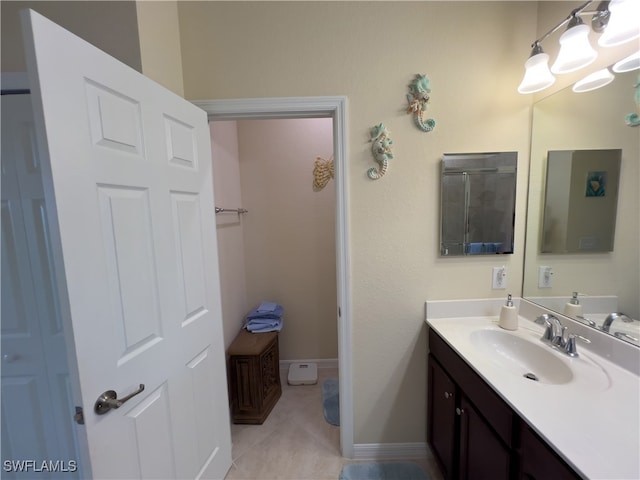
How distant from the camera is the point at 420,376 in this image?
4.87ft

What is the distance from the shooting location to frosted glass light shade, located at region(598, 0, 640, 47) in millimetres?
855

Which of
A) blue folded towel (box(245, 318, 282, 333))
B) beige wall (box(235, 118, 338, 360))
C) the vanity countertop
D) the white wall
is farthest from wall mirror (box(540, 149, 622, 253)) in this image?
the white wall

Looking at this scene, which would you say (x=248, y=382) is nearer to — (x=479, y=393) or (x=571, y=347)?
(x=479, y=393)

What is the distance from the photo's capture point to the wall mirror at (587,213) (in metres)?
0.96

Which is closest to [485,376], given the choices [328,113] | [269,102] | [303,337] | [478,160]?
[478,160]

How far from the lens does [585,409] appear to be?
75cm

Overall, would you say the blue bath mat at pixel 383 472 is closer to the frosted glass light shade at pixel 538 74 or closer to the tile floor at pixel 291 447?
the tile floor at pixel 291 447

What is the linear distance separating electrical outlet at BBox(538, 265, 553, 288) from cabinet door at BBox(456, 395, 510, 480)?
75 cm

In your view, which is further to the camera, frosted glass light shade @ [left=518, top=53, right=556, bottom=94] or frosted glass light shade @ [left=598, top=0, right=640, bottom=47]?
frosted glass light shade @ [left=518, top=53, right=556, bottom=94]

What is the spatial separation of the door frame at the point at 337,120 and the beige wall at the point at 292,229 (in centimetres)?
99

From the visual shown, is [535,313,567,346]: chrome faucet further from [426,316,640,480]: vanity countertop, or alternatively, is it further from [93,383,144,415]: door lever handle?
[93,383,144,415]: door lever handle

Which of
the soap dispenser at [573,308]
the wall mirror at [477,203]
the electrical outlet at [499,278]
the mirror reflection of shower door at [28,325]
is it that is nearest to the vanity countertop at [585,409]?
the soap dispenser at [573,308]

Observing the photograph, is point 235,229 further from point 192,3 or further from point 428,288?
point 428,288

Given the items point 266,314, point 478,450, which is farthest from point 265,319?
point 478,450
